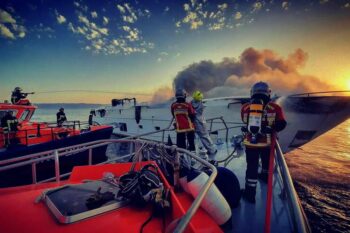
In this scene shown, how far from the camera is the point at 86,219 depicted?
1.75 metres

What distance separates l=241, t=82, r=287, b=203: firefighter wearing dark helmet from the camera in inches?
122

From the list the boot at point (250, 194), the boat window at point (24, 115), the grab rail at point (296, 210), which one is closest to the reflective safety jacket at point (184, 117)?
the boot at point (250, 194)

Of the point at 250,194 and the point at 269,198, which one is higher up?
the point at 269,198

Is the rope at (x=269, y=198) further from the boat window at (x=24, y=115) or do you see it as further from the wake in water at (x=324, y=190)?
the boat window at (x=24, y=115)

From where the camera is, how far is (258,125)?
308 cm

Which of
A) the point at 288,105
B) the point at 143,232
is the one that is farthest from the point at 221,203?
the point at 288,105

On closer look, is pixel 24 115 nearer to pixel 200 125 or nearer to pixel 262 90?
pixel 200 125

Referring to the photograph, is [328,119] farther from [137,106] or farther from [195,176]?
[137,106]

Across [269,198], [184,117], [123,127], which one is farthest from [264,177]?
[123,127]

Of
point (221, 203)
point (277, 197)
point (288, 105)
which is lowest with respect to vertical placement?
point (277, 197)

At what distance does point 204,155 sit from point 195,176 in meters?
3.17

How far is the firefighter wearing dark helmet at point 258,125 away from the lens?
3.10 meters

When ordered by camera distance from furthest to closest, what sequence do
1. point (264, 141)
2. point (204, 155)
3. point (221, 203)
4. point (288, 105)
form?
1. point (288, 105)
2. point (204, 155)
3. point (264, 141)
4. point (221, 203)

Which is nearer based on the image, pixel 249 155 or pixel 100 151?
pixel 249 155
